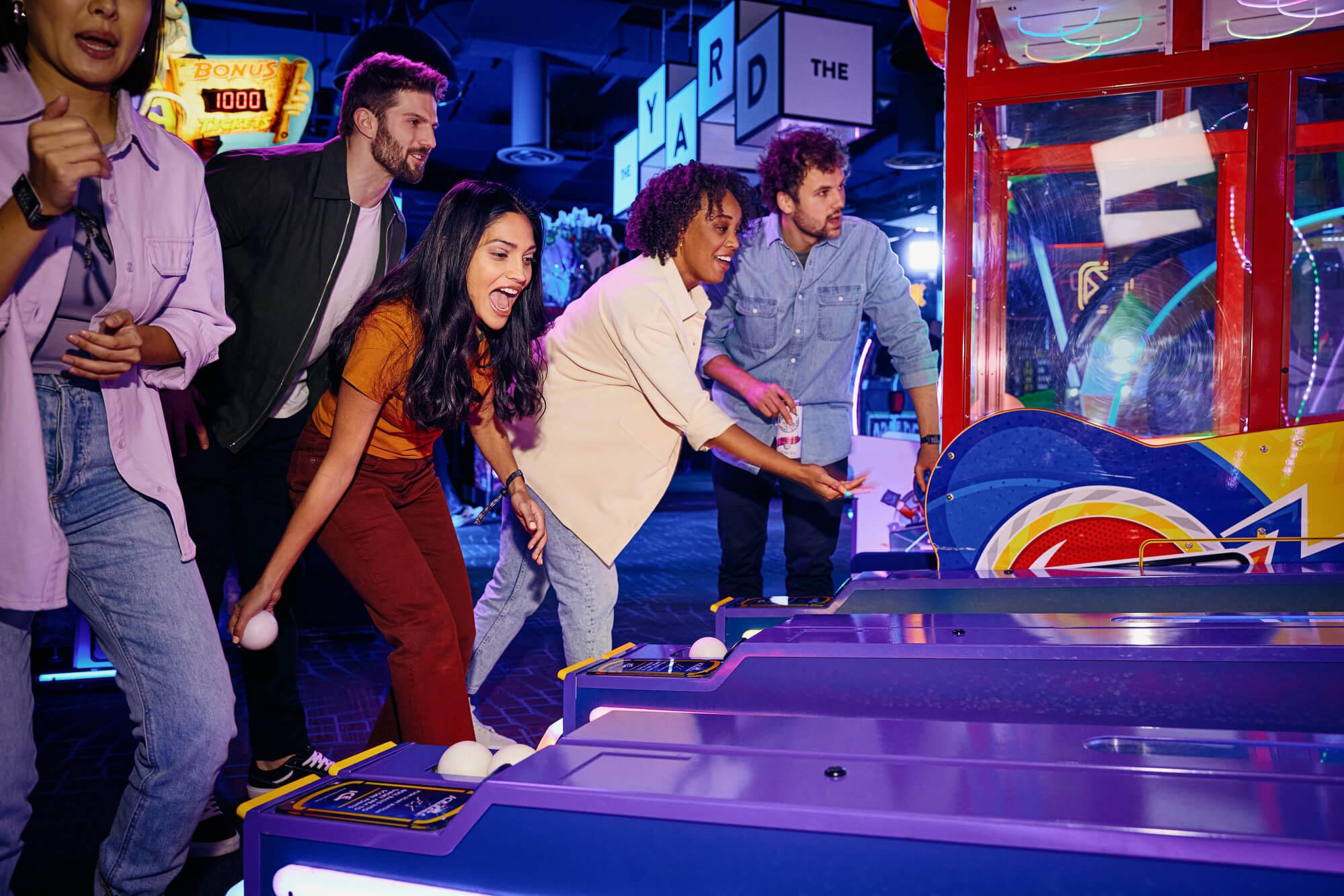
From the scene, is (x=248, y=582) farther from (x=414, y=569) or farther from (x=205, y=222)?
(x=205, y=222)

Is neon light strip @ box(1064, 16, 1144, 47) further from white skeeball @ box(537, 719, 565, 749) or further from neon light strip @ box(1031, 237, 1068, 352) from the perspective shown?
white skeeball @ box(537, 719, 565, 749)

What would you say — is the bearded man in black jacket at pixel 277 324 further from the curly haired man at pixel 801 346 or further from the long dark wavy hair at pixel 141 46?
the curly haired man at pixel 801 346

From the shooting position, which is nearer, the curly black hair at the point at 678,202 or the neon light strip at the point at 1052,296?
the curly black hair at the point at 678,202

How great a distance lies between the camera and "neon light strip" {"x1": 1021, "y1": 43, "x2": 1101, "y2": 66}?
3105 mm

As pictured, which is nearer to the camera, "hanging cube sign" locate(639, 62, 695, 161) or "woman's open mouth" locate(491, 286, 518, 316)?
"woman's open mouth" locate(491, 286, 518, 316)

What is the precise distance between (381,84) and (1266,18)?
263 cm

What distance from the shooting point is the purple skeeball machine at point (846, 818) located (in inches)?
38.5

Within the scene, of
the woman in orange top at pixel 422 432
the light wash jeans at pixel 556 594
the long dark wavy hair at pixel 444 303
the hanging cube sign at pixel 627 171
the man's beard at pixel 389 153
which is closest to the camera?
the woman in orange top at pixel 422 432

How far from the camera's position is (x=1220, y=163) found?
3.04 metres

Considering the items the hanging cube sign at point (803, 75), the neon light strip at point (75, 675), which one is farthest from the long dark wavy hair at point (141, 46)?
the hanging cube sign at point (803, 75)

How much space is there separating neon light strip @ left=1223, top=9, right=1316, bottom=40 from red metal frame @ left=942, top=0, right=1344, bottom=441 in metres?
0.04

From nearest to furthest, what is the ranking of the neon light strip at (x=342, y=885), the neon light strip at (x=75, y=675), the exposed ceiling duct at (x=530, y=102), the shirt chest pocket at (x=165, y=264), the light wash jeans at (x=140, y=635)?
the neon light strip at (x=342, y=885) → the light wash jeans at (x=140, y=635) → the shirt chest pocket at (x=165, y=264) → the neon light strip at (x=75, y=675) → the exposed ceiling duct at (x=530, y=102)

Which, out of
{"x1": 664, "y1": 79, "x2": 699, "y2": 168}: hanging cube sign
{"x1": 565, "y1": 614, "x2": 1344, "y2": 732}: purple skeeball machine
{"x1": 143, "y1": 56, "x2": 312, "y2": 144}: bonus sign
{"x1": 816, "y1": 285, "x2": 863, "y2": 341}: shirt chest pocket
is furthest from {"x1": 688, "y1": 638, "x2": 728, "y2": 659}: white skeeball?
{"x1": 143, "y1": 56, "x2": 312, "y2": 144}: bonus sign

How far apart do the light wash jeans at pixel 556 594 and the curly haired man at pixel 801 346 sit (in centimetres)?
95
